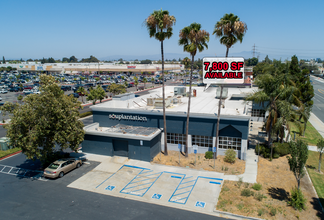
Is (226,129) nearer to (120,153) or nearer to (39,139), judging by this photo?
(120,153)

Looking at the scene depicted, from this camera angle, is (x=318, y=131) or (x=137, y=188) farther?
(x=318, y=131)

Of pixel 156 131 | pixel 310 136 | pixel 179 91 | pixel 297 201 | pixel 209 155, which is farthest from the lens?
pixel 179 91

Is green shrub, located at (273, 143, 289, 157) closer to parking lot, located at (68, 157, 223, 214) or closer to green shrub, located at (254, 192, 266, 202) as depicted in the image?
parking lot, located at (68, 157, 223, 214)

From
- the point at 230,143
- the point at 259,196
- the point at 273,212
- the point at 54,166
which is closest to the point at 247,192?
the point at 259,196

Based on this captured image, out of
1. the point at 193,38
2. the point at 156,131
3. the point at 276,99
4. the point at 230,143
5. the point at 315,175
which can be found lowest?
the point at 315,175

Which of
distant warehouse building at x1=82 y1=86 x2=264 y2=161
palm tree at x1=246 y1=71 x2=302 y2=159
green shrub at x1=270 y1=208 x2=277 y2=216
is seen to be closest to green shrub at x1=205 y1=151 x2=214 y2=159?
distant warehouse building at x1=82 y1=86 x2=264 y2=161

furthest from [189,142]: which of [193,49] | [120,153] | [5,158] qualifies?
[5,158]

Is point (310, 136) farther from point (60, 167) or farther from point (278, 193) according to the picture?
point (60, 167)
